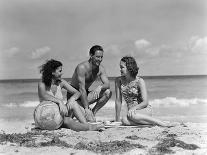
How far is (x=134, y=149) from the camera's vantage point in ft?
15.6

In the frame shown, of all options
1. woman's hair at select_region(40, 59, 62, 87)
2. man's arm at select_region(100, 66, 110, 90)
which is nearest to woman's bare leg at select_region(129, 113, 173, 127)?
man's arm at select_region(100, 66, 110, 90)

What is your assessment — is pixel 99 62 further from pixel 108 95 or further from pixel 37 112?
pixel 37 112

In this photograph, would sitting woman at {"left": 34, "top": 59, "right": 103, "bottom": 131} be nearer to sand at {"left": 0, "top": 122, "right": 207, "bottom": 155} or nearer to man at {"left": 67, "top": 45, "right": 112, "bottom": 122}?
sand at {"left": 0, "top": 122, "right": 207, "bottom": 155}

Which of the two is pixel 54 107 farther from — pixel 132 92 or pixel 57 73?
pixel 132 92

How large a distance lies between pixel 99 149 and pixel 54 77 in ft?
7.88

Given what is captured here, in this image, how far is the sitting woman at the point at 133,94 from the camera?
6.75 meters

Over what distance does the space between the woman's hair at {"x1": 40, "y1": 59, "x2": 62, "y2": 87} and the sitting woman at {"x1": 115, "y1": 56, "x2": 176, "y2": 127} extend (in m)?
1.33

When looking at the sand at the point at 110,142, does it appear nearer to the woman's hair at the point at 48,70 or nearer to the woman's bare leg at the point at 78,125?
the woman's bare leg at the point at 78,125

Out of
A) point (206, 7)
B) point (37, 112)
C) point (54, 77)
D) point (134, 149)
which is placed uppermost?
point (206, 7)

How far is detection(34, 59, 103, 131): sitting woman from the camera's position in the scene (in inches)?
252

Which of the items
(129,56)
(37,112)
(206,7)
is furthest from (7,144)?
(206,7)

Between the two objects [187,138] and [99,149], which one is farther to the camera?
[187,138]

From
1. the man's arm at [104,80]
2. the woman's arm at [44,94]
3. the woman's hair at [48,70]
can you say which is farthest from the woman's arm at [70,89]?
the man's arm at [104,80]

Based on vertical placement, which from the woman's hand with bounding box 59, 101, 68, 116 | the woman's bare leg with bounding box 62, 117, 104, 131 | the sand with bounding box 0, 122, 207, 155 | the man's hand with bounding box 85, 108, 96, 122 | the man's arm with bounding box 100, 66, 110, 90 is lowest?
the sand with bounding box 0, 122, 207, 155
